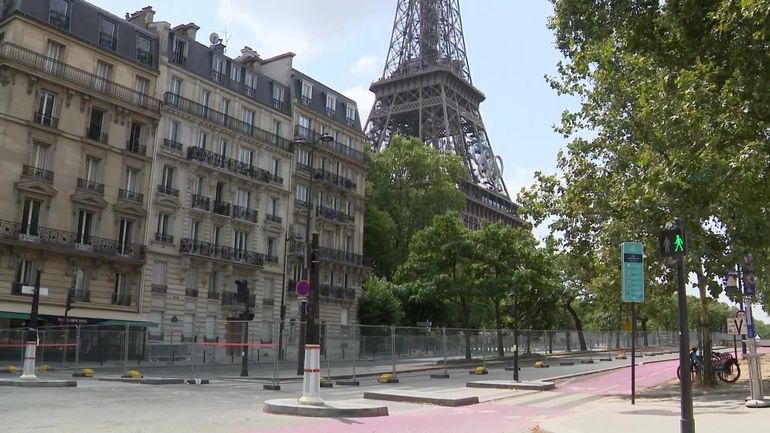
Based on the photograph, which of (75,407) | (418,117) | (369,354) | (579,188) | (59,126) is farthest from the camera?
(418,117)

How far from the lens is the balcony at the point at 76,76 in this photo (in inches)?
1369

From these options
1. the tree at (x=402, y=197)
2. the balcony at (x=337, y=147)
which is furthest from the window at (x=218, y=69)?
the tree at (x=402, y=197)

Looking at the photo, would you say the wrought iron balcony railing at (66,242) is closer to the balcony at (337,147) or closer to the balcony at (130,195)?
the balcony at (130,195)

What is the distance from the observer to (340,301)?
178 feet

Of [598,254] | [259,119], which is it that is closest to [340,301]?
[259,119]

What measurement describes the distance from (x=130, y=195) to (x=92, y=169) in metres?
2.60

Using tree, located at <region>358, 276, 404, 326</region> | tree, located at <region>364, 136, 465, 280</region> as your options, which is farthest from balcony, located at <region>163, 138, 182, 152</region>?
tree, located at <region>364, 136, 465, 280</region>

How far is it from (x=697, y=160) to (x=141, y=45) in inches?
1458

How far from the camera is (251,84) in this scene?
163ft

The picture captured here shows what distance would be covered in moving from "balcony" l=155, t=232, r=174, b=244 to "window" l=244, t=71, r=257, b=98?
12566 millimetres

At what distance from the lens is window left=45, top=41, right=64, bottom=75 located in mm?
36438

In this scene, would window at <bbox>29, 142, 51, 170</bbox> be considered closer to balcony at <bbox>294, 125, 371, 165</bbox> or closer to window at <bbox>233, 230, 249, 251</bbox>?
window at <bbox>233, 230, 249, 251</bbox>

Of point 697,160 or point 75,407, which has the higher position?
point 697,160

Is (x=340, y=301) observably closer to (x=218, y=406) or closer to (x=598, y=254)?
(x=598, y=254)
